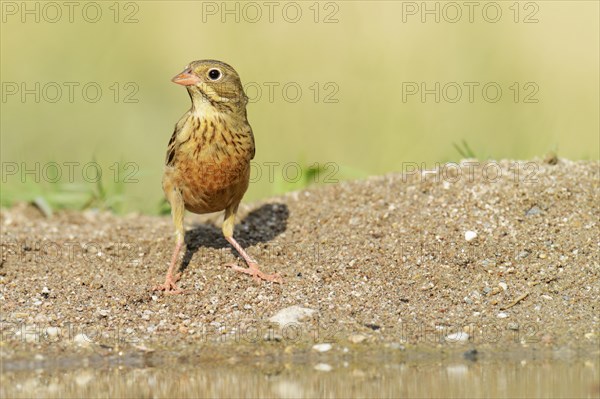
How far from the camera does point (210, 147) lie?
719 centimetres

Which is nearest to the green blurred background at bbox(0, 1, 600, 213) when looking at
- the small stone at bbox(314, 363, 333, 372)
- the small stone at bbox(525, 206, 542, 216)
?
the small stone at bbox(525, 206, 542, 216)

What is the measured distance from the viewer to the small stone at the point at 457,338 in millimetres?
6184

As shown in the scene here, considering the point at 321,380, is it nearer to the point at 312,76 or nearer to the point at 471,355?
the point at 471,355

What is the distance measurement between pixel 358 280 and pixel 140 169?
401 centimetres

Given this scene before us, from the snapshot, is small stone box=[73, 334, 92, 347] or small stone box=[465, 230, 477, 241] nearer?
small stone box=[73, 334, 92, 347]

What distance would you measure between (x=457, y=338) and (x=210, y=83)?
2348 millimetres

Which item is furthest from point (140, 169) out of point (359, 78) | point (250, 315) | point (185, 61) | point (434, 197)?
point (250, 315)

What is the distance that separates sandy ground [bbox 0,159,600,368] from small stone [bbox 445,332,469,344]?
0.01m

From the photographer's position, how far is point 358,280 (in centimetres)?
702

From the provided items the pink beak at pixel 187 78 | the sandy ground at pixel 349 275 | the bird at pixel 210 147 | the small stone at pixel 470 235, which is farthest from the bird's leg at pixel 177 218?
the small stone at pixel 470 235

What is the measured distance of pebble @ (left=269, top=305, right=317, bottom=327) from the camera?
6398 mm

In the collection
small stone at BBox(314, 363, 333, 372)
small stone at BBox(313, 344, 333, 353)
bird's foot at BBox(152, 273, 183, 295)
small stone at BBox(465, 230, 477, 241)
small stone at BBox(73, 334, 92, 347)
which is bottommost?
small stone at BBox(314, 363, 333, 372)

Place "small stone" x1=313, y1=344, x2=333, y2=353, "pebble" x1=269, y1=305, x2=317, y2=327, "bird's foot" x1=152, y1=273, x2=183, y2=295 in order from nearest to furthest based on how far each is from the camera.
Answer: "small stone" x1=313, y1=344, x2=333, y2=353 < "pebble" x1=269, y1=305, x2=317, y2=327 < "bird's foot" x1=152, y1=273, x2=183, y2=295

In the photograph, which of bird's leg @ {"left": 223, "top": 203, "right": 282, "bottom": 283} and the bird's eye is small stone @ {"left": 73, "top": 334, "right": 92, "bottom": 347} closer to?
bird's leg @ {"left": 223, "top": 203, "right": 282, "bottom": 283}
